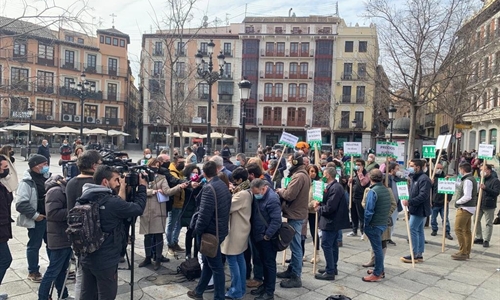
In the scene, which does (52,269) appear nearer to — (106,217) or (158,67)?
(106,217)

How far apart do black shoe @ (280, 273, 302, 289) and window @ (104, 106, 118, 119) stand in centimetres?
4476

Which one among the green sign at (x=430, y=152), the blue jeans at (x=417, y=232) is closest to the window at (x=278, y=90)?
the green sign at (x=430, y=152)

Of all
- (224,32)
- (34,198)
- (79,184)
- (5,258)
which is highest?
(224,32)

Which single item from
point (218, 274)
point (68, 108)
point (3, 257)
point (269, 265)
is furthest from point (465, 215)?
point (68, 108)

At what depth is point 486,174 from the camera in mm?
7277

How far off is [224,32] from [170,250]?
46.4 meters

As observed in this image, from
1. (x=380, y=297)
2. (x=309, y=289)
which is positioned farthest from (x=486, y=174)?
(x=309, y=289)

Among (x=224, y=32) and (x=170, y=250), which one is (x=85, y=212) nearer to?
(x=170, y=250)

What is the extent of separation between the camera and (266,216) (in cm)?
441

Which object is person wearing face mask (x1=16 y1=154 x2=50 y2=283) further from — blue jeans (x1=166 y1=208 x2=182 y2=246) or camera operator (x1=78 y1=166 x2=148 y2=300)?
blue jeans (x1=166 y1=208 x2=182 y2=246)

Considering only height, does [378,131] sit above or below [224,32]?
below

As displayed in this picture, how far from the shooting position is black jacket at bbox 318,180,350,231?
5.11 meters

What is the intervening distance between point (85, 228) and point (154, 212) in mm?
2404

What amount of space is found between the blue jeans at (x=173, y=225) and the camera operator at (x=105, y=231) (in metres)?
2.61
